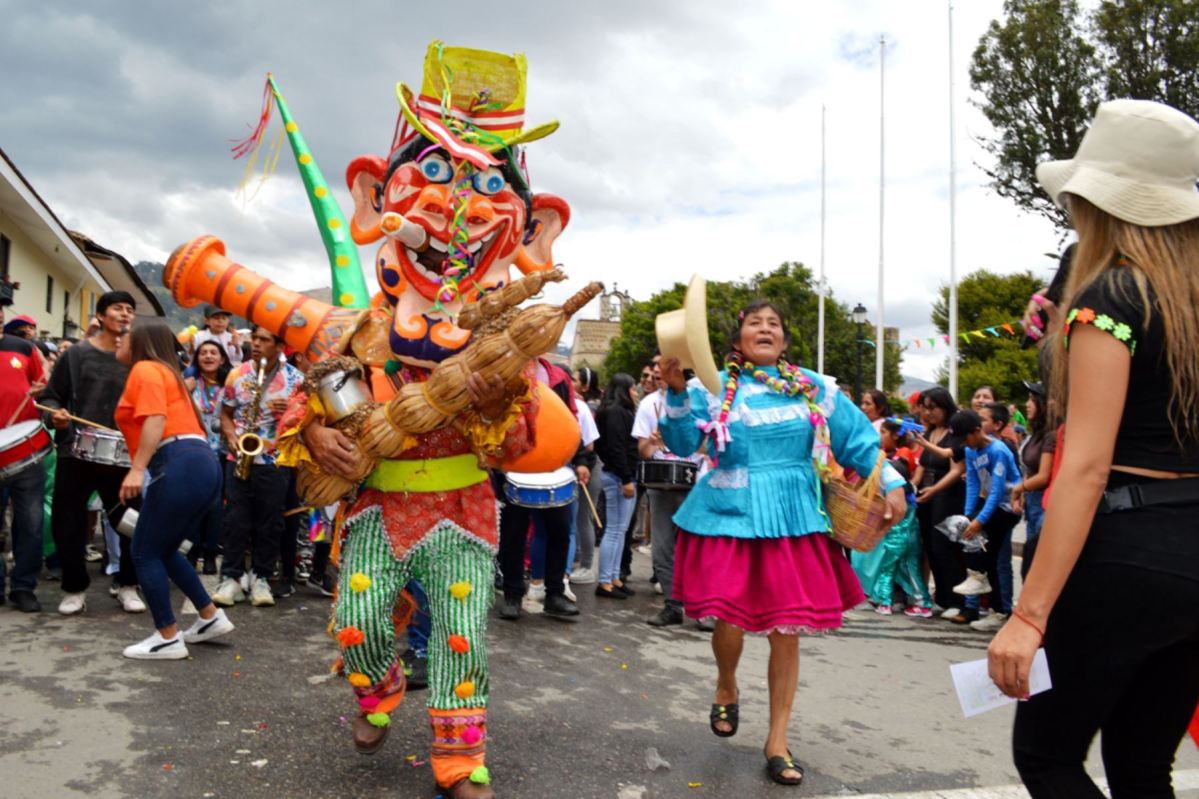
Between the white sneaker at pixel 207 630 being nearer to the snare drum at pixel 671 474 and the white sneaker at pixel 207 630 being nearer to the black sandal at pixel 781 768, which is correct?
the black sandal at pixel 781 768

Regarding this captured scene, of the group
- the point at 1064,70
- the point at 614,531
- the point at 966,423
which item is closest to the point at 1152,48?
the point at 1064,70

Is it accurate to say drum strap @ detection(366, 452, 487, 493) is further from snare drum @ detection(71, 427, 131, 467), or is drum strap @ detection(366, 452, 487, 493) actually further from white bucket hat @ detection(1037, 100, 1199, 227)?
snare drum @ detection(71, 427, 131, 467)

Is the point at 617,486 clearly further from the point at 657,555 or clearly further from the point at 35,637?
the point at 35,637

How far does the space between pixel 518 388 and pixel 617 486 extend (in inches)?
A: 186

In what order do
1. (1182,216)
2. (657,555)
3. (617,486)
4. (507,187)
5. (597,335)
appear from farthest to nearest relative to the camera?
(597,335), (617,486), (657,555), (507,187), (1182,216)

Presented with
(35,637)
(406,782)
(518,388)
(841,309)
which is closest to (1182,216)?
(518,388)

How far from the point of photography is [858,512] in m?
3.97

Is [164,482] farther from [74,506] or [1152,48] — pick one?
[1152,48]

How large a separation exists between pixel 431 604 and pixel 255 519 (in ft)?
11.2

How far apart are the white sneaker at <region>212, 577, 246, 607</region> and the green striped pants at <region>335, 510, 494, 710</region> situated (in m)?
3.14

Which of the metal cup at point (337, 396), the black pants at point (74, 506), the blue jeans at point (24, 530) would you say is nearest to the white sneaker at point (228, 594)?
the black pants at point (74, 506)

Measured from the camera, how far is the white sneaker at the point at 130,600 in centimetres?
588

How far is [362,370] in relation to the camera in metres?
3.58

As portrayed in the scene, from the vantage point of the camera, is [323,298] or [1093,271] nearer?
[1093,271]
